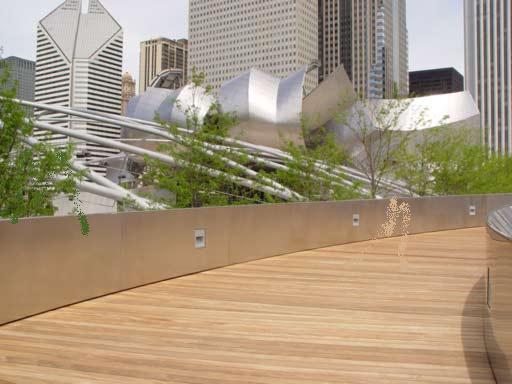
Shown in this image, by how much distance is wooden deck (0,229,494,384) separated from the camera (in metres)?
3.61

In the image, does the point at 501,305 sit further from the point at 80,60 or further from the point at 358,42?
the point at 358,42

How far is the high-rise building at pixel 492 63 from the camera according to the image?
125 meters

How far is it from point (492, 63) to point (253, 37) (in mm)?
70658

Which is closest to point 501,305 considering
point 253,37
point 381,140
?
point 381,140

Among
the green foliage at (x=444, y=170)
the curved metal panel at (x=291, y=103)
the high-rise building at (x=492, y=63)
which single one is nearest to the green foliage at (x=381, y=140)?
the green foliage at (x=444, y=170)

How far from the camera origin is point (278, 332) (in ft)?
15.2

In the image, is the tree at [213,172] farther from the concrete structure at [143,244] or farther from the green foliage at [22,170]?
the green foliage at [22,170]

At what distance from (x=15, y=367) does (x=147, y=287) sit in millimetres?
3094

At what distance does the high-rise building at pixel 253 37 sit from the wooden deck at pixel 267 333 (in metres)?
153

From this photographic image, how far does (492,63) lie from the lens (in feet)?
421

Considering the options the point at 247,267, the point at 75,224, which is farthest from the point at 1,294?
the point at 247,267

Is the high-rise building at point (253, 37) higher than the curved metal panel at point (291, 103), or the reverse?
the high-rise building at point (253, 37)

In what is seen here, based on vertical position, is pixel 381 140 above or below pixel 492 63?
below

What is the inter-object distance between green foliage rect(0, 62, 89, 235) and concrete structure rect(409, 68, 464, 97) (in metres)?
161
